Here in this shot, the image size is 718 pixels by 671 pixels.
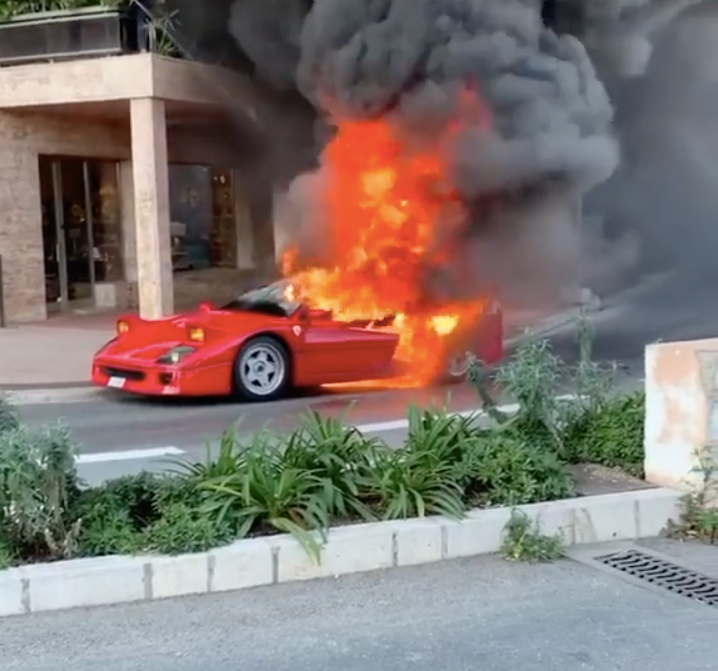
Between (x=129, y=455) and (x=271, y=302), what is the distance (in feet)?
9.79

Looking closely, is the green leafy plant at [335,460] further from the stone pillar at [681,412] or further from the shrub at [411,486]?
the stone pillar at [681,412]

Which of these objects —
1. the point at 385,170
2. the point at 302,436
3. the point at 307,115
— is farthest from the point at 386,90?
the point at 302,436

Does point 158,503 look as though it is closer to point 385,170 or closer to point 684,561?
point 684,561

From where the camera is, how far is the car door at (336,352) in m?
9.47

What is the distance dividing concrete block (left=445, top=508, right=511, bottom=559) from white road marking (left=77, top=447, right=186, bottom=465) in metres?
3.09

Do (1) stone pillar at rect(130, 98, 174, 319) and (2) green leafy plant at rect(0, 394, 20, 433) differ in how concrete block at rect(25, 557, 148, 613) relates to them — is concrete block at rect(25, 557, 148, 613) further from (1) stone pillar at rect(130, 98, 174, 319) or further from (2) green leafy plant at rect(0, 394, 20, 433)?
(1) stone pillar at rect(130, 98, 174, 319)

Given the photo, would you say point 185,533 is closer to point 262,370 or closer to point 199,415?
point 199,415

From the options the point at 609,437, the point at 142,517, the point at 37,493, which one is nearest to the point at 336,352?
the point at 609,437

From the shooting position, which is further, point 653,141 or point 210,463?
point 653,141

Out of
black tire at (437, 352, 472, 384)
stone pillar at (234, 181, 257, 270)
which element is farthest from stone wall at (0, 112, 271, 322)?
black tire at (437, 352, 472, 384)

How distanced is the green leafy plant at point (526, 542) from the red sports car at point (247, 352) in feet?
15.6

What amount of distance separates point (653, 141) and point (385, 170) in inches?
326

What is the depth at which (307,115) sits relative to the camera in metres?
15.6

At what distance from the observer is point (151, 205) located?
13.6 m
